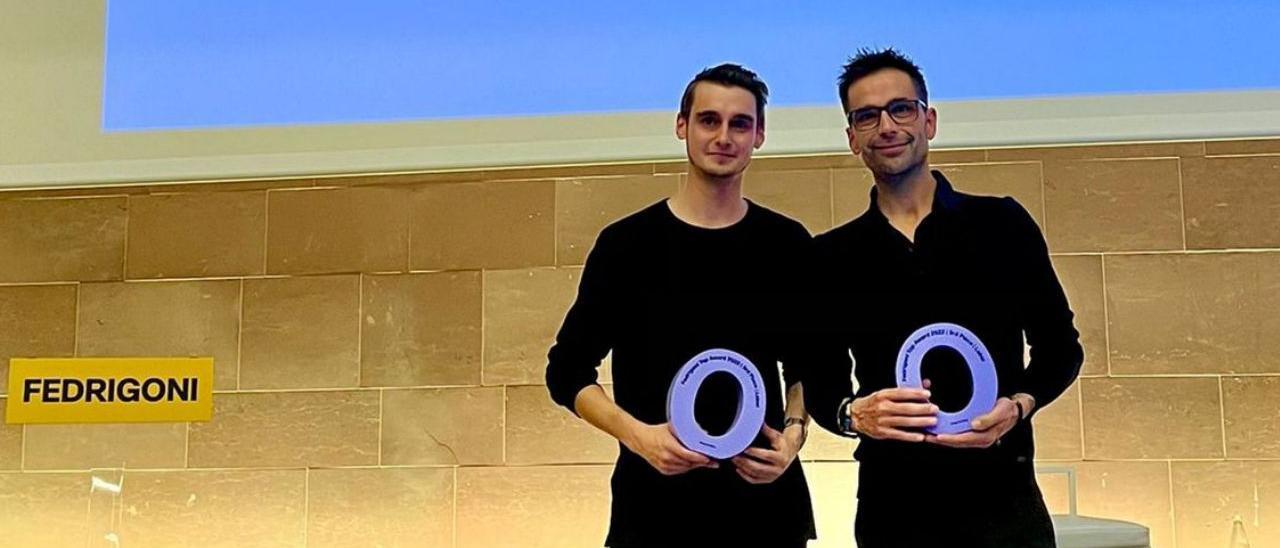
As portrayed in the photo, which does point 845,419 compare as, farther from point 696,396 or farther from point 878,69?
point 878,69

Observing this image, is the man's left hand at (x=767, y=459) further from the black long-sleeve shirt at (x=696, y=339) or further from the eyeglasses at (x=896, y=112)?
the eyeglasses at (x=896, y=112)

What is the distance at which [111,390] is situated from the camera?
194 cm

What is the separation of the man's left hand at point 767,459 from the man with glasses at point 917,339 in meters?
0.06

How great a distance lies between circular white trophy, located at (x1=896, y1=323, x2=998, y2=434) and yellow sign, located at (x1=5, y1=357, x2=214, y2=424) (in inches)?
45.5

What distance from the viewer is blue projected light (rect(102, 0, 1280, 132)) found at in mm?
1771

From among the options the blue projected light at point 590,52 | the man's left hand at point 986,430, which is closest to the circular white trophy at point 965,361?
the man's left hand at point 986,430

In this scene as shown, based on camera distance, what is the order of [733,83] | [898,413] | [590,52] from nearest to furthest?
[898,413]
[733,83]
[590,52]

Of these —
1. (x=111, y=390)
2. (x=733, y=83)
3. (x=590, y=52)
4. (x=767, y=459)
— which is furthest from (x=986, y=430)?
(x=111, y=390)

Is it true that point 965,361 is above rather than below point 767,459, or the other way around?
above

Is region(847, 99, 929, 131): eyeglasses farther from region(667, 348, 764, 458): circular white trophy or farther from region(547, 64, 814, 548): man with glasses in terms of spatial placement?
region(667, 348, 764, 458): circular white trophy

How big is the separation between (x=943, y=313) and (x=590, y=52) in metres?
0.76

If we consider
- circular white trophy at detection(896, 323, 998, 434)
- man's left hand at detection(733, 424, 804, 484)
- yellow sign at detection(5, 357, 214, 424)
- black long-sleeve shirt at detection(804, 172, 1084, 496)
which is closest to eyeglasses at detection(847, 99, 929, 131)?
black long-sleeve shirt at detection(804, 172, 1084, 496)

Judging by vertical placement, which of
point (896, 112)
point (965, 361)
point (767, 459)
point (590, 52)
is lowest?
point (767, 459)

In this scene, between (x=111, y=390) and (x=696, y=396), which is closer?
(x=696, y=396)
